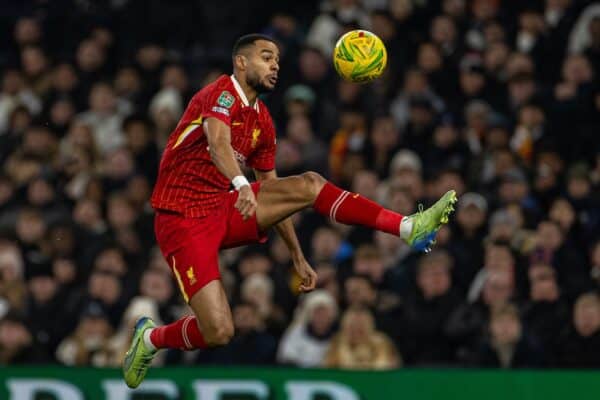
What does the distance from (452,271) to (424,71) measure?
276cm

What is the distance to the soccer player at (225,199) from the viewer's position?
379 inches

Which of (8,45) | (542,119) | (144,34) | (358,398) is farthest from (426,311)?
(8,45)

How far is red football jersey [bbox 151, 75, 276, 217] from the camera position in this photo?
9883mm

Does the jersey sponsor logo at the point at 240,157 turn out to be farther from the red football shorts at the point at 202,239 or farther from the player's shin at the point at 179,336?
the player's shin at the point at 179,336

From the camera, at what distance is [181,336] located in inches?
403

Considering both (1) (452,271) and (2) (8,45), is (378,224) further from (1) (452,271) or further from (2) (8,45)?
(2) (8,45)

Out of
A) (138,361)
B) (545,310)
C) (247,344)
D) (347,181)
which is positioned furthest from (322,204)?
(347,181)

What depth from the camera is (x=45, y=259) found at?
15.4 m

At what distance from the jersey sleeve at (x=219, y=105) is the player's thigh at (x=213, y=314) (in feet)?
3.55

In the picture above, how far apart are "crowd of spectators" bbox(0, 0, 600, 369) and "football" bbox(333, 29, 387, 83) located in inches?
135

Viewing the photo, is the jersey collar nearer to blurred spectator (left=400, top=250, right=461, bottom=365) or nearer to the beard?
the beard

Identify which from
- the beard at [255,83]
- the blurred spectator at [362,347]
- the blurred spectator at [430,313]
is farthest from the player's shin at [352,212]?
the blurred spectator at [430,313]

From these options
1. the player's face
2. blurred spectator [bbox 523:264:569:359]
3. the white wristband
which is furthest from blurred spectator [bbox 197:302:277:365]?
the white wristband

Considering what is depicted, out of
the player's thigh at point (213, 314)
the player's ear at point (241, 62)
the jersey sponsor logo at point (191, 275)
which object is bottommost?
the player's thigh at point (213, 314)
